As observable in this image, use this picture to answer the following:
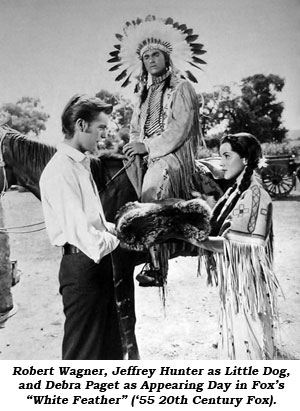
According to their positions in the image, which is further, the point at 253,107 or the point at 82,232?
the point at 253,107

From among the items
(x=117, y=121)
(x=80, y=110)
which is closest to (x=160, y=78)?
(x=117, y=121)

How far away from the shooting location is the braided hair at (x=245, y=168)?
6.96 ft

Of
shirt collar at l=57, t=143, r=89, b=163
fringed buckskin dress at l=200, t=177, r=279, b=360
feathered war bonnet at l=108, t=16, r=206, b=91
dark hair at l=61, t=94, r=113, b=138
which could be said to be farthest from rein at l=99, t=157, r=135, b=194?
fringed buckskin dress at l=200, t=177, r=279, b=360

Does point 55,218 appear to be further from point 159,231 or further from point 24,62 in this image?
point 24,62

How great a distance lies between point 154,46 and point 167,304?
55.0 inches

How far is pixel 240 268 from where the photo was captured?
212cm

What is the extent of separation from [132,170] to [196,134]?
40cm

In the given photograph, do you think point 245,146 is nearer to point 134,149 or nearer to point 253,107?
point 253,107

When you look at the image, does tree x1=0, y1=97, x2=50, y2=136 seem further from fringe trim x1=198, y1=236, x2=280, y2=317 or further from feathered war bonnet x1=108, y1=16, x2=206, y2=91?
fringe trim x1=198, y1=236, x2=280, y2=317

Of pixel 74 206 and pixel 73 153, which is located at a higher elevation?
pixel 73 153

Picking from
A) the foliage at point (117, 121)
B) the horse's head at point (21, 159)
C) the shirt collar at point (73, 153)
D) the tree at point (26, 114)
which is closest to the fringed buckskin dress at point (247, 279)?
the foliage at point (117, 121)

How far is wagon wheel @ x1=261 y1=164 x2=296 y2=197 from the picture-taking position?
7.04 feet

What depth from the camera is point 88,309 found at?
2.12 m
